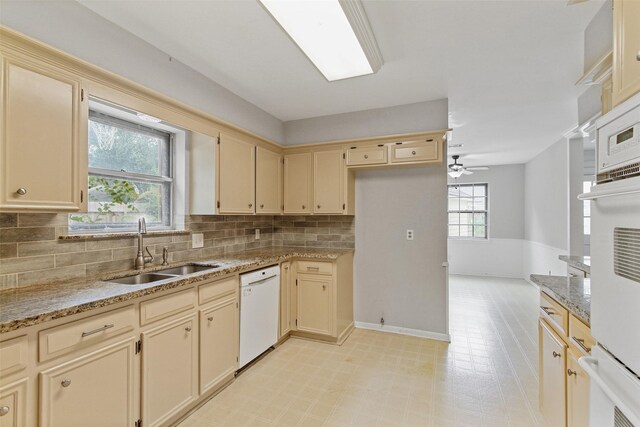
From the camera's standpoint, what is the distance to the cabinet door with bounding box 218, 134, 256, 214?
109 inches

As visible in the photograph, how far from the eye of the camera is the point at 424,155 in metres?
3.15

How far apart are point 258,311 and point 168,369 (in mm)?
966

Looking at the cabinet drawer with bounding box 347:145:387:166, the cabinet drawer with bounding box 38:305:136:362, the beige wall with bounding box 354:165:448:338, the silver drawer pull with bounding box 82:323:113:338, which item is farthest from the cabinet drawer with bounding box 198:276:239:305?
the cabinet drawer with bounding box 347:145:387:166

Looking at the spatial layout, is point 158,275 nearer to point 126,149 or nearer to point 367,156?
point 126,149

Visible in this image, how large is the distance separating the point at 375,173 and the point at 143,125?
2.47 meters

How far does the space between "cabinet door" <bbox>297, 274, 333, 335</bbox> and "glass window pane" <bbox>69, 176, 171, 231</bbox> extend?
5.11 ft

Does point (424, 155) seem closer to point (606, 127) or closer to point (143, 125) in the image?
point (606, 127)

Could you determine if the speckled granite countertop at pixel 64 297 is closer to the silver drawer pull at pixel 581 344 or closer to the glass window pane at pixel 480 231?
the silver drawer pull at pixel 581 344

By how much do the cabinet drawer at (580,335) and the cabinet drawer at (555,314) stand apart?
2.2 inches

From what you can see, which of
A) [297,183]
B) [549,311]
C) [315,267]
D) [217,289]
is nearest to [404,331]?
[315,267]

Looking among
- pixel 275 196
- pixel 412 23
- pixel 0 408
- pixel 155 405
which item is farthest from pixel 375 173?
pixel 0 408

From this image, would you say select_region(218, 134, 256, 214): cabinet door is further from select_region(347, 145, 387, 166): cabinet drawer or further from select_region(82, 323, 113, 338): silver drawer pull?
select_region(82, 323, 113, 338): silver drawer pull

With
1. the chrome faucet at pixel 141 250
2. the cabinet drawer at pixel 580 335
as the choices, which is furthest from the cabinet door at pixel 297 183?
the cabinet drawer at pixel 580 335

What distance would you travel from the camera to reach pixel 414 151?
319 cm
